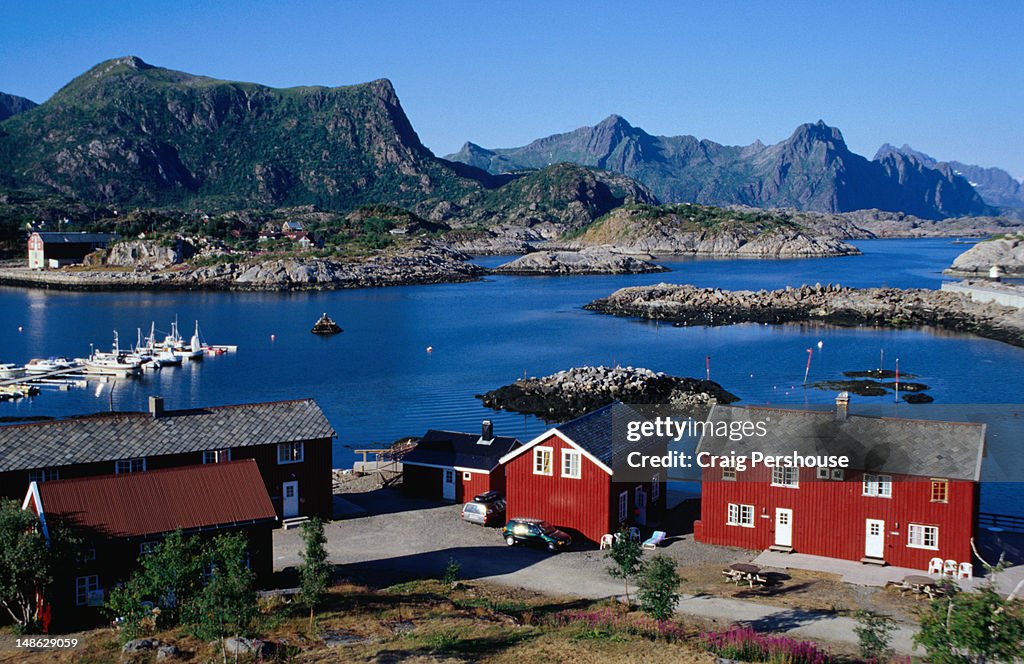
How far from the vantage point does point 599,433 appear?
78.1 ft

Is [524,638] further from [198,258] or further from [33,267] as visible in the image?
[33,267]

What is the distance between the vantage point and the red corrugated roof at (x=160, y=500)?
1709cm

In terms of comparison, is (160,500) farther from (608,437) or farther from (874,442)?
(874,442)

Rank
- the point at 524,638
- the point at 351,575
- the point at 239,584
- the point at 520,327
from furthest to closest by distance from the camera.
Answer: the point at 520,327, the point at 351,575, the point at 524,638, the point at 239,584

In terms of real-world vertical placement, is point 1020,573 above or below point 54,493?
below

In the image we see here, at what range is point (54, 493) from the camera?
1712 cm

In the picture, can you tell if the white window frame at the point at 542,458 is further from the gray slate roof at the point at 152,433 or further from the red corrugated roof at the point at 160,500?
the red corrugated roof at the point at 160,500

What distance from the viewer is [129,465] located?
21734 millimetres

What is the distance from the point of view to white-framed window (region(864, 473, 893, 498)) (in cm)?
2050

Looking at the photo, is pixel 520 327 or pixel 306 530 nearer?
pixel 306 530

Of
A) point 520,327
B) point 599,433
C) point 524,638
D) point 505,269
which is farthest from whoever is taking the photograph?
point 505,269

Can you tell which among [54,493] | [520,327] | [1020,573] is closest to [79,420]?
Result: [54,493]

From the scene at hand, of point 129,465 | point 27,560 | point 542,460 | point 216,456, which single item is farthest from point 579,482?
point 27,560

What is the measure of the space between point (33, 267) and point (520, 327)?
8587cm
